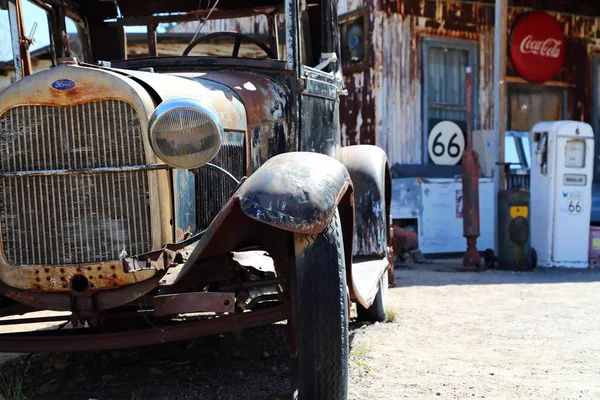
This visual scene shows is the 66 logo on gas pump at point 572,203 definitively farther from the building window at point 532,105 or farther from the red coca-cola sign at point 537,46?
the red coca-cola sign at point 537,46

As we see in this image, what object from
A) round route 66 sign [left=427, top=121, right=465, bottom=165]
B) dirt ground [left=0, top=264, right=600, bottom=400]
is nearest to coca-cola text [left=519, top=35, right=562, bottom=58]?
round route 66 sign [left=427, top=121, right=465, bottom=165]

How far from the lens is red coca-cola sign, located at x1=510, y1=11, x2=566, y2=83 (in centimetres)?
1135

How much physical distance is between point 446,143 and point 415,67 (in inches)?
49.2

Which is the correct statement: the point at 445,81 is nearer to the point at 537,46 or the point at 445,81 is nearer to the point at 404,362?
the point at 537,46

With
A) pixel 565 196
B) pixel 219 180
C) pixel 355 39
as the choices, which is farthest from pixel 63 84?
pixel 355 39

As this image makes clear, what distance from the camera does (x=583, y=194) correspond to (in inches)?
350

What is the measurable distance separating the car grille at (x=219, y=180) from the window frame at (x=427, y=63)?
7.12m

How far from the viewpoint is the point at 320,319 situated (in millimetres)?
2957

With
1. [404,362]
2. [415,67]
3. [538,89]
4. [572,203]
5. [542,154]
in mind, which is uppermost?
[415,67]

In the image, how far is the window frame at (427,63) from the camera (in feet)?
34.9

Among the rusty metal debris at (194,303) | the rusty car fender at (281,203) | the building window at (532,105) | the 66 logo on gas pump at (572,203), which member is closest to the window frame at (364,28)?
the building window at (532,105)

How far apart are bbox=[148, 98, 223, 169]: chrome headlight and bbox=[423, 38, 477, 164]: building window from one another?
8.04 metres

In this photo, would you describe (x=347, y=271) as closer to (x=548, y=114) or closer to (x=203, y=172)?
(x=203, y=172)

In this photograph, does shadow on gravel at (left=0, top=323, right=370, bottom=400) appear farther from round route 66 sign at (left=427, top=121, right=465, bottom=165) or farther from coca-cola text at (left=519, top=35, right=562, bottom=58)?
coca-cola text at (left=519, top=35, right=562, bottom=58)
